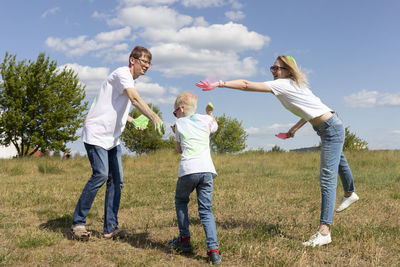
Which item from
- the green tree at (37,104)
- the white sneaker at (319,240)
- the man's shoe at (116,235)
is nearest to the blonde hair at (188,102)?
the man's shoe at (116,235)

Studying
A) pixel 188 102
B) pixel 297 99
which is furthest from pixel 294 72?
pixel 188 102

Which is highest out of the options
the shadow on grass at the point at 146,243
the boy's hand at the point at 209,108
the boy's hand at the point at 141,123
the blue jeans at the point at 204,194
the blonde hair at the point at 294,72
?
the blonde hair at the point at 294,72

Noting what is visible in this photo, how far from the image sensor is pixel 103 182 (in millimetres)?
4559

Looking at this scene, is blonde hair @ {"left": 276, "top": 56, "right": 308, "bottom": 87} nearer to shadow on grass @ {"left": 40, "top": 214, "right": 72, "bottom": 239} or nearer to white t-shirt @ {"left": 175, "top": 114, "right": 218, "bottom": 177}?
white t-shirt @ {"left": 175, "top": 114, "right": 218, "bottom": 177}

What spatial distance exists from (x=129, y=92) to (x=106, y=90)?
0.43 m

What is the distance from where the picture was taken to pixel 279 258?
3775 mm

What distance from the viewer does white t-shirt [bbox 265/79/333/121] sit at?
4.08m

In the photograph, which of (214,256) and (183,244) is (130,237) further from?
(214,256)

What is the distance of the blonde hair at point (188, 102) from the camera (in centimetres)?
391

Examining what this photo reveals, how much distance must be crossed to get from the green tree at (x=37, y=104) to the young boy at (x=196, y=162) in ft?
91.6

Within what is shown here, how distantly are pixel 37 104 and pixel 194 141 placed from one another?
29151 mm

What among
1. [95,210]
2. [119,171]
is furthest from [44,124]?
[119,171]

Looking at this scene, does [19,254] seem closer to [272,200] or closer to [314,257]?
[314,257]

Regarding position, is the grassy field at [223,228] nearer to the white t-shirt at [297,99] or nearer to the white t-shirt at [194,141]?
the white t-shirt at [194,141]
